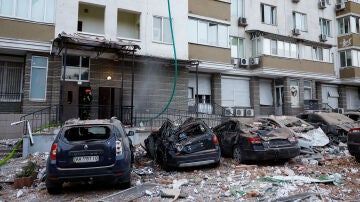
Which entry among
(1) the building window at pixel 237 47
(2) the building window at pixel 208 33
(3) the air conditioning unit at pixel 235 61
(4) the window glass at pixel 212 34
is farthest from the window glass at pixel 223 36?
(1) the building window at pixel 237 47

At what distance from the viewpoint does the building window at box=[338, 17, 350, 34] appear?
2536 centimetres

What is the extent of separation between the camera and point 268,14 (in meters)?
22.0

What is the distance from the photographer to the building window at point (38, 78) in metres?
12.8

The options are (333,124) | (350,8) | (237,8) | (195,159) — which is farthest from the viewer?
(350,8)

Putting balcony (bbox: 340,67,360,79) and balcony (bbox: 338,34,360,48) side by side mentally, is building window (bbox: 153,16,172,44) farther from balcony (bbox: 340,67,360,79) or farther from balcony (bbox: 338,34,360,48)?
balcony (bbox: 338,34,360,48)

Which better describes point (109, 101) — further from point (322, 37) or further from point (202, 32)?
point (322, 37)

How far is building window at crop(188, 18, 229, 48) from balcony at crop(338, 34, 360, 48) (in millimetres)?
13504

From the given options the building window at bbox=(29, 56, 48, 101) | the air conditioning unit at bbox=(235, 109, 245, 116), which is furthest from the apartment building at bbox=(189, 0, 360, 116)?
the building window at bbox=(29, 56, 48, 101)

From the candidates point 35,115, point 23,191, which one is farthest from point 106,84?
point 23,191

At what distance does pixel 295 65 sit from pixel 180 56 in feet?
33.0

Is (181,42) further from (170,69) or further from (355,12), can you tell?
(355,12)

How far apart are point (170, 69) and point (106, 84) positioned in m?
3.71

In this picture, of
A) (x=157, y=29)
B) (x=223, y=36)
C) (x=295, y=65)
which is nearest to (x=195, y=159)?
(x=157, y=29)

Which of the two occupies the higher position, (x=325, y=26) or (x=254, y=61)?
(x=325, y=26)
